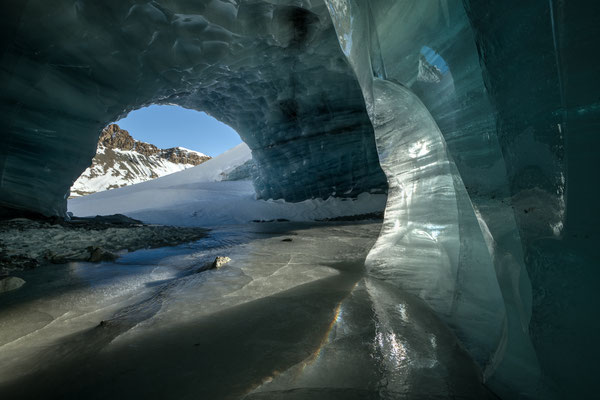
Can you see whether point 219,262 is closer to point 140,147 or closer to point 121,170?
point 121,170

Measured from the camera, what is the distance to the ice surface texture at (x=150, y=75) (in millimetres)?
3885

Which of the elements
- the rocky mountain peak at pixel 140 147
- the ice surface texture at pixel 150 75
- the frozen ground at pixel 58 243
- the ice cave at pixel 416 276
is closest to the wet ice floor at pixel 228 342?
the ice cave at pixel 416 276

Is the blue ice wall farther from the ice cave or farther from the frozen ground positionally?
the frozen ground

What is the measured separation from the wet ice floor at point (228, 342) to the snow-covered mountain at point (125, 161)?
203ft

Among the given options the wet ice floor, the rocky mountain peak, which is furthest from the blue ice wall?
the rocky mountain peak

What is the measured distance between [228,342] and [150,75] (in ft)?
19.7

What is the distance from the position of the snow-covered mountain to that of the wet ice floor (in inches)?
2435

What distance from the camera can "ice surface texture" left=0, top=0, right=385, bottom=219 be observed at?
388 cm

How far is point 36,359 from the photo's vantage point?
0.91 metres

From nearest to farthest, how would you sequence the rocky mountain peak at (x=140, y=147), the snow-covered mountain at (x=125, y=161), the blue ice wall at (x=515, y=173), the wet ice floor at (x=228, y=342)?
the blue ice wall at (x=515, y=173), the wet ice floor at (x=228, y=342), the snow-covered mountain at (x=125, y=161), the rocky mountain peak at (x=140, y=147)

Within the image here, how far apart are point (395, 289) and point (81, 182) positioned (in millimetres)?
68916

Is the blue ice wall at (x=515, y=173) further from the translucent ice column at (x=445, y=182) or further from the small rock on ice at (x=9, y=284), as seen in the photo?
the small rock on ice at (x=9, y=284)

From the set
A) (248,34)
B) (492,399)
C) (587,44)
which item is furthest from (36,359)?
(248,34)

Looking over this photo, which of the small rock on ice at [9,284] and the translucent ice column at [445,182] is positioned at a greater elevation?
the translucent ice column at [445,182]
